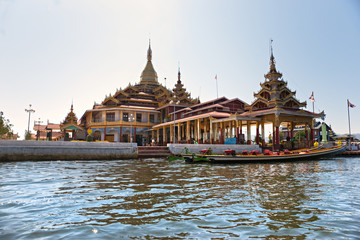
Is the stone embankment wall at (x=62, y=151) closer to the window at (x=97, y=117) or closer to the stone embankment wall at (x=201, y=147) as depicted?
the stone embankment wall at (x=201, y=147)

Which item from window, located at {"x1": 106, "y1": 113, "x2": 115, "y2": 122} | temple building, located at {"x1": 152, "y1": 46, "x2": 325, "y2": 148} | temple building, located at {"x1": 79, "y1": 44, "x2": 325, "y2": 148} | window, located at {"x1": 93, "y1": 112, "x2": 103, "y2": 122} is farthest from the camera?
window, located at {"x1": 93, "y1": 112, "x2": 103, "y2": 122}

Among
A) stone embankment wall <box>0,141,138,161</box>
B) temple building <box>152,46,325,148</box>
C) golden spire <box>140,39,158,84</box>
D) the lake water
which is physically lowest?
the lake water

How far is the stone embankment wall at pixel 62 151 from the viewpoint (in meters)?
21.8

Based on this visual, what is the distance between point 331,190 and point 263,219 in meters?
5.12

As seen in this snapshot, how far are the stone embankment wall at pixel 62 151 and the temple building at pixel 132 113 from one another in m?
14.9

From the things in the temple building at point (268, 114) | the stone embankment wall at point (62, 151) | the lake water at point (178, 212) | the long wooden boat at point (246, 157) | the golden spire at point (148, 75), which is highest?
the golden spire at point (148, 75)

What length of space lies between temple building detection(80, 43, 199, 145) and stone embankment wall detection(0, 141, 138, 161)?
14.9 metres

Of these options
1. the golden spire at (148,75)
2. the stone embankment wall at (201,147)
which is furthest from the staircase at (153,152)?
the golden spire at (148,75)

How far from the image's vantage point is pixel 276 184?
1014 centimetres

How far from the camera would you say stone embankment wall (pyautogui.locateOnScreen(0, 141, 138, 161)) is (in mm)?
21781

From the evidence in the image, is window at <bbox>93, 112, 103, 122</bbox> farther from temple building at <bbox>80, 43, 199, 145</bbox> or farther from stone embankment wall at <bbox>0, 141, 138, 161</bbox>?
stone embankment wall at <bbox>0, 141, 138, 161</bbox>

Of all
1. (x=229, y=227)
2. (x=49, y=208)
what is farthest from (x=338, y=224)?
(x=49, y=208)

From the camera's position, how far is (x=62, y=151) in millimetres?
23328

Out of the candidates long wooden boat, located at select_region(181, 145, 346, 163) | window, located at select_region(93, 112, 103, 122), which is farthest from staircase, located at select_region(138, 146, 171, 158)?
window, located at select_region(93, 112, 103, 122)
